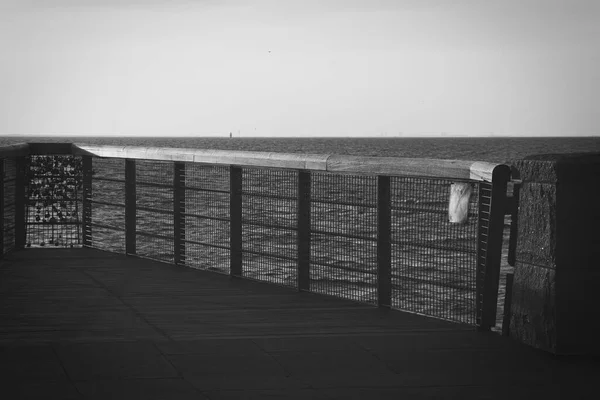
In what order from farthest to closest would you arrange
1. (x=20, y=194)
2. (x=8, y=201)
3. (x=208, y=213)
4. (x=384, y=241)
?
1. (x=208, y=213)
2. (x=20, y=194)
3. (x=8, y=201)
4. (x=384, y=241)

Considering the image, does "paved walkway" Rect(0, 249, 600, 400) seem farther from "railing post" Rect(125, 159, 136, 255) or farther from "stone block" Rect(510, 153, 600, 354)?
"railing post" Rect(125, 159, 136, 255)

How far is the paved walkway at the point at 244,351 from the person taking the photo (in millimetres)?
4824

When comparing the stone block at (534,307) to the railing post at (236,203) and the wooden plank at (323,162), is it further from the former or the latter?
the railing post at (236,203)

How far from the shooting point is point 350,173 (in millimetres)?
7172

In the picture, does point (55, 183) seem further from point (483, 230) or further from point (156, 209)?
point (483, 230)

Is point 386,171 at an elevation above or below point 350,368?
above

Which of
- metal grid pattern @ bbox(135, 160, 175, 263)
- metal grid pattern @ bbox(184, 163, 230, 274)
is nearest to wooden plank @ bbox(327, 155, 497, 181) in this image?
metal grid pattern @ bbox(184, 163, 230, 274)

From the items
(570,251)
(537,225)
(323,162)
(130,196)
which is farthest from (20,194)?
(570,251)

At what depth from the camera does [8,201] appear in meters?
10.2

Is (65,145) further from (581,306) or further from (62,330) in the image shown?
(581,306)

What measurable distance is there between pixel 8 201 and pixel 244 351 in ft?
17.4

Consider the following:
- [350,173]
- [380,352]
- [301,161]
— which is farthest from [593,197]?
[301,161]

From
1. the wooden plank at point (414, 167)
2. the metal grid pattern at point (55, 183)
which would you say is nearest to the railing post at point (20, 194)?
the metal grid pattern at point (55, 183)

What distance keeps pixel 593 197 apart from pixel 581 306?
61 centimetres
